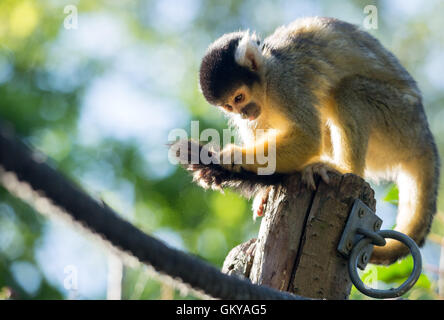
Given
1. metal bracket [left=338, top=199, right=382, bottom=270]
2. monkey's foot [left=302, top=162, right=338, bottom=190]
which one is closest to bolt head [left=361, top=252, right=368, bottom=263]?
metal bracket [left=338, top=199, right=382, bottom=270]

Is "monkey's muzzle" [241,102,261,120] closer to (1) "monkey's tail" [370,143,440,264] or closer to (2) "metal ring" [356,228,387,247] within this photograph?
(1) "monkey's tail" [370,143,440,264]

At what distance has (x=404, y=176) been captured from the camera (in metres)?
3.86

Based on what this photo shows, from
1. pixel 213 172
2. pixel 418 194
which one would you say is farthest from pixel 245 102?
pixel 418 194

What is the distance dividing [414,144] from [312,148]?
90cm

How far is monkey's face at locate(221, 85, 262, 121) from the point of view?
12.1 ft

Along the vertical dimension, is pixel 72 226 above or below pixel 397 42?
above

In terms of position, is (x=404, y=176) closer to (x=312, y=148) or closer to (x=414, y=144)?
(x=414, y=144)

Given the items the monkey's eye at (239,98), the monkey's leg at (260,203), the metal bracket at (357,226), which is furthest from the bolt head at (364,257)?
the monkey's eye at (239,98)

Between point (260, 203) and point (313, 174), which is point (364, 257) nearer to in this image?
point (313, 174)

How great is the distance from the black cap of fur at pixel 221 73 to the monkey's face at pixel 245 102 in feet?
0.14

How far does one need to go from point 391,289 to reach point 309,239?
0.41 meters

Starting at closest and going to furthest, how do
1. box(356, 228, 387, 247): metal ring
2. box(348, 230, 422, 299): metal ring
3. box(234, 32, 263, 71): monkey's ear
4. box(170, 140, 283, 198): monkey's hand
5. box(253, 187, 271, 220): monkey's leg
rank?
1. box(348, 230, 422, 299): metal ring
2. box(356, 228, 387, 247): metal ring
3. box(170, 140, 283, 198): monkey's hand
4. box(253, 187, 271, 220): monkey's leg
5. box(234, 32, 263, 71): monkey's ear

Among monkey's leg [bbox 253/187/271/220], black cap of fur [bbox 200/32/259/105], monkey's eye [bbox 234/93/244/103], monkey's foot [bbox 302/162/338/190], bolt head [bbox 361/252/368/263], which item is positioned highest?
black cap of fur [bbox 200/32/259/105]

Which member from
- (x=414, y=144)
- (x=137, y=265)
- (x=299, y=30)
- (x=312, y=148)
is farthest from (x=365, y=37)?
(x=137, y=265)
